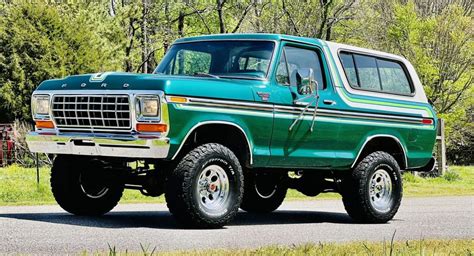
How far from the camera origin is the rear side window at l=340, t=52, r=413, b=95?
1301 centimetres

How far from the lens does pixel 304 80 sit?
1166cm

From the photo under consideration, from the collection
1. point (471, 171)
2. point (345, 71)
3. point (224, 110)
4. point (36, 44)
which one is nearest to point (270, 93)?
point (224, 110)

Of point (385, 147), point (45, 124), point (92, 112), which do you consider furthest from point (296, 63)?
point (45, 124)

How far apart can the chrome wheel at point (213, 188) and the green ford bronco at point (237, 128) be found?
13 millimetres

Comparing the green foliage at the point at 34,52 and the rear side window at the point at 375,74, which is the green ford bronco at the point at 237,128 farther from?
the green foliage at the point at 34,52

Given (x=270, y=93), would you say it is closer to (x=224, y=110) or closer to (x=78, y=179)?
(x=224, y=110)

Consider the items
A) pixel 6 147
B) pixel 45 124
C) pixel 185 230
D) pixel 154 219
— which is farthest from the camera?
pixel 6 147

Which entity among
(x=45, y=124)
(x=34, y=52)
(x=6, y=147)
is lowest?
(x=6, y=147)

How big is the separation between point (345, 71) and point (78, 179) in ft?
12.6

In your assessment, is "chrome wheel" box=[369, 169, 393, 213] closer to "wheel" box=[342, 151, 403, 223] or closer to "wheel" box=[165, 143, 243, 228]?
"wheel" box=[342, 151, 403, 223]

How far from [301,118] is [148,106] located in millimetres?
2348

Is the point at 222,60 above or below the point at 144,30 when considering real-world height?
above

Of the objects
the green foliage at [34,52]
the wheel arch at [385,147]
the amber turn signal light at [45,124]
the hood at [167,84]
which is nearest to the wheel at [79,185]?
the amber turn signal light at [45,124]

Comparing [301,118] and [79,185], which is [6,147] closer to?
[79,185]
